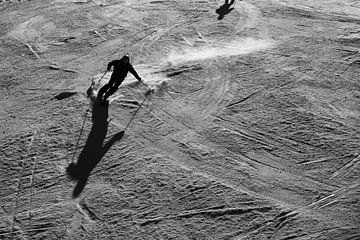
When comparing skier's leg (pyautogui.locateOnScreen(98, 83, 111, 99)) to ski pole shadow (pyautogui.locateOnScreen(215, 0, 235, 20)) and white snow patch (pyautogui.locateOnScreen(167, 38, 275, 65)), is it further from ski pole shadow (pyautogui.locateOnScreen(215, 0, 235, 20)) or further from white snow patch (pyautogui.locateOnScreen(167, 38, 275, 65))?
ski pole shadow (pyautogui.locateOnScreen(215, 0, 235, 20))

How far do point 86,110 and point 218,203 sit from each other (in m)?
5.01

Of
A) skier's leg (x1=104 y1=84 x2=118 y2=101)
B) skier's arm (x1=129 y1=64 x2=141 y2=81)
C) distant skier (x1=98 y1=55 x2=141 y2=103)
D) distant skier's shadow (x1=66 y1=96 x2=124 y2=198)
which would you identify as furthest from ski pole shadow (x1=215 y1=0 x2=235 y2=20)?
distant skier's shadow (x1=66 y1=96 x2=124 y2=198)

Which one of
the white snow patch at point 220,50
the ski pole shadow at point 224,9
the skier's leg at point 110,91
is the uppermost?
the skier's leg at point 110,91

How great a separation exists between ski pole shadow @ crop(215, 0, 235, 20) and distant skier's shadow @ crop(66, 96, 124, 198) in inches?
304

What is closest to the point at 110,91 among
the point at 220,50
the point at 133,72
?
the point at 133,72

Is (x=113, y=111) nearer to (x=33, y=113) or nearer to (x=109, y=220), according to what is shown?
(x=33, y=113)

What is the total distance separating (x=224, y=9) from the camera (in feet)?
58.9

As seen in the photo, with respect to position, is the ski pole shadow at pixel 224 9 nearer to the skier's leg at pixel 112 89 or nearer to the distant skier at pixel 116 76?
the distant skier at pixel 116 76

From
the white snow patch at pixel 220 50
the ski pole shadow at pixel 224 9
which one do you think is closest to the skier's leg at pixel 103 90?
the white snow patch at pixel 220 50

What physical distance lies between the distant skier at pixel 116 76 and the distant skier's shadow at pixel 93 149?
1.58 feet

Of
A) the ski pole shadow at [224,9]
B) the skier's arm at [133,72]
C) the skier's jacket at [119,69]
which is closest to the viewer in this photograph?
the skier's jacket at [119,69]

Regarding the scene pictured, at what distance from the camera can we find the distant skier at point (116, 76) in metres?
11.8

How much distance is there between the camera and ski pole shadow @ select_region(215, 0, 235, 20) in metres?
17.4

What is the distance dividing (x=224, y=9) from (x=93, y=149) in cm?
1006
